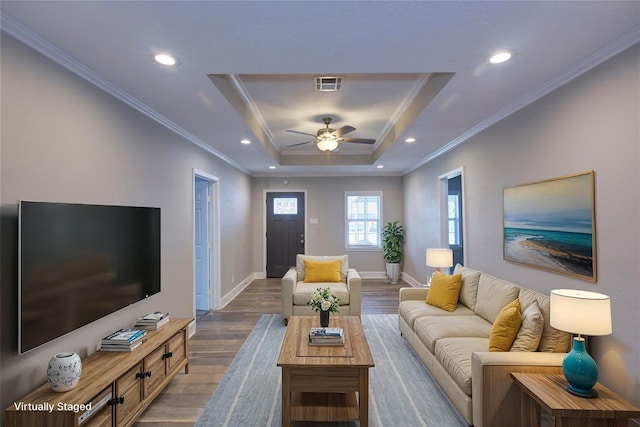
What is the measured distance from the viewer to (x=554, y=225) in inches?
102

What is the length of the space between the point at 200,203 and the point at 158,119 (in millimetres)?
2041

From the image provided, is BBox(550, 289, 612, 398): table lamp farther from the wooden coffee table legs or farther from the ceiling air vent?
the ceiling air vent

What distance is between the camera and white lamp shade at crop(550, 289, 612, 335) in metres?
1.81

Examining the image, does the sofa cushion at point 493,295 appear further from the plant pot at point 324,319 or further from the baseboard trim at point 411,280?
the baseboard trim at point 411,280

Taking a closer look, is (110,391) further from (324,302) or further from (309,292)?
(309,292)

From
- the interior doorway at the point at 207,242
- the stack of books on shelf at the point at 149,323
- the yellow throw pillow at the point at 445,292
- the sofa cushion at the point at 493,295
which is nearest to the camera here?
the stack of books on shelf at the point at 149,323

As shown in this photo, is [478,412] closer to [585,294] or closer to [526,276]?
[585,294]

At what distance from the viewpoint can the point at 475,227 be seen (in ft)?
13.1

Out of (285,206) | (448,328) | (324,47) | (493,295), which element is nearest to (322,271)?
(448,328)

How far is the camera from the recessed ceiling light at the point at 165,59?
2.03 metres

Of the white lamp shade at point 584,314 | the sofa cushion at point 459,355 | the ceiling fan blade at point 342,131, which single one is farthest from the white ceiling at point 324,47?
the sofa cushion at point 459,355

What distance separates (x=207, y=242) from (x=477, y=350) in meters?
4.04

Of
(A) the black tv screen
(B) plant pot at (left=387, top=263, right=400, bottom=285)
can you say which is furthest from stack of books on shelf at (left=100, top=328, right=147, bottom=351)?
(B) plant pot at (left=387, top=263, right=400, bottom=285)

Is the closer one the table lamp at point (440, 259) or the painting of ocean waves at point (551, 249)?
the painting of ocean waves at point (551, 249)
